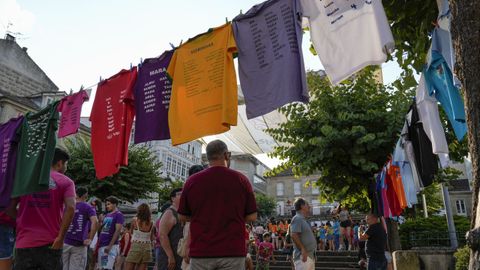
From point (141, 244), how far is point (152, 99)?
2787 millimetres

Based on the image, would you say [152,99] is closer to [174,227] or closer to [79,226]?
[174,227]

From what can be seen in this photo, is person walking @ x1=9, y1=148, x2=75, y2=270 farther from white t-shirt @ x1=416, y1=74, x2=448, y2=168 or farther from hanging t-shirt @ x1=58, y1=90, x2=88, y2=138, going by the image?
white t-shirt @ x1=416, y1=74, x2=448, y2=168

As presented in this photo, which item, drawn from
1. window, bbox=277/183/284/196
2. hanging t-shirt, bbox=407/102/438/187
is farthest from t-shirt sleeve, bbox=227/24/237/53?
window, bbox=277/183/284/196

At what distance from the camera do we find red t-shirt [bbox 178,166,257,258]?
3223 mm

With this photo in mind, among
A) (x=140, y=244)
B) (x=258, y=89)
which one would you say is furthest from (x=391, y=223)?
(x=258, y=89)

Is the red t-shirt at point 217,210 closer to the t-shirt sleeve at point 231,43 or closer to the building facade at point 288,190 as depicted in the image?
the t-shirt sleeve at point 231,43

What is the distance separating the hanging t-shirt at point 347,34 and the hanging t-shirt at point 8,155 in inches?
179

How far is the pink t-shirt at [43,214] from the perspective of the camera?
403 centimetres

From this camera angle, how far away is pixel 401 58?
5.71m

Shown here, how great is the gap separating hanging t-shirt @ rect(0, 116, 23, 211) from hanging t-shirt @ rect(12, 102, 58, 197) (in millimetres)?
117

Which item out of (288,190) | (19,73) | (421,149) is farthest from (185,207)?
(288,190)

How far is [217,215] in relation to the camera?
130 inches

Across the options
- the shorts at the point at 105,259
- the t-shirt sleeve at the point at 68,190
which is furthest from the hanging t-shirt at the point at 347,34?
the shorts at the point at 105,259

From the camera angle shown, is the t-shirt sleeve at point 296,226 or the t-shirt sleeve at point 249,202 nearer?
the t-shirt sleeve at point 249,202
